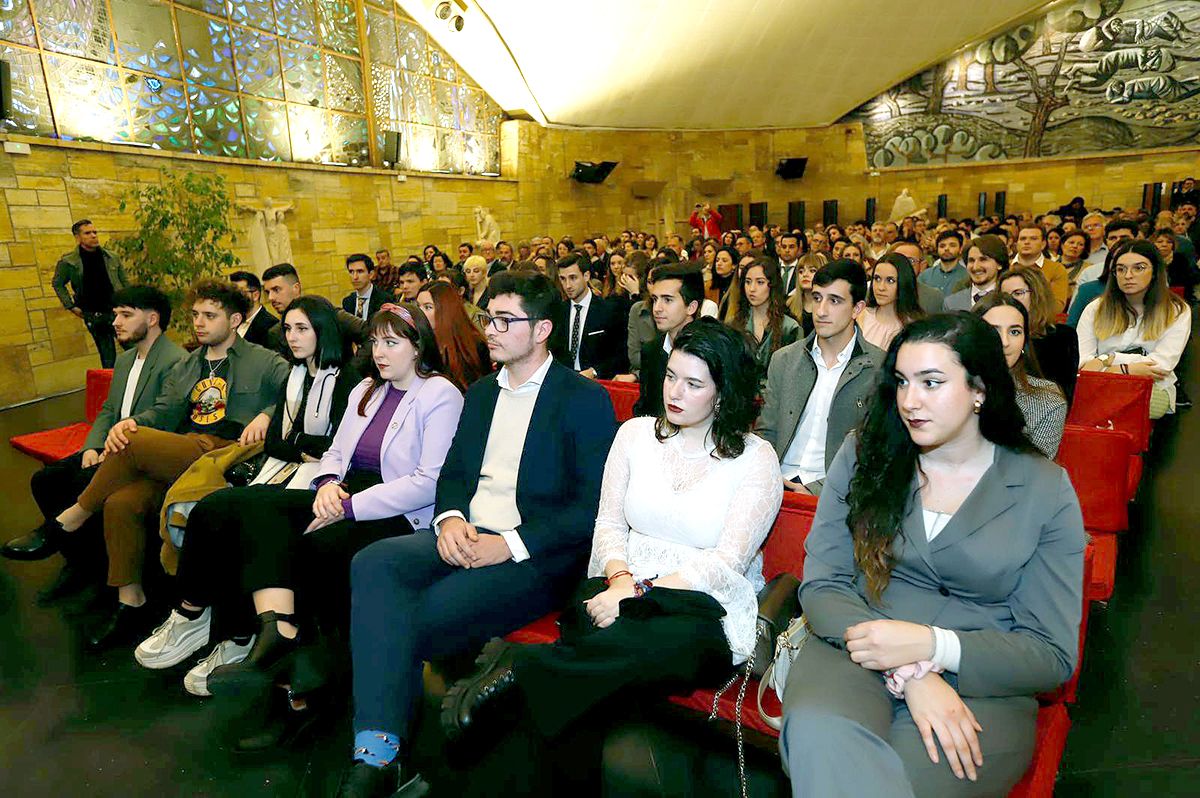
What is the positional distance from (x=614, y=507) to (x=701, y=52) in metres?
15.9

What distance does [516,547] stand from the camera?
2.18 metres

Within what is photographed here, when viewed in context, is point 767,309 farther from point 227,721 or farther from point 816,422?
point 227,721

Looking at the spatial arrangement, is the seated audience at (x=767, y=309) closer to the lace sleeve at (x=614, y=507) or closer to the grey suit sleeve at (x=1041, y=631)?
the lace sleeve at (x=614, y=507)

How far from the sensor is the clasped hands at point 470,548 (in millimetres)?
2146

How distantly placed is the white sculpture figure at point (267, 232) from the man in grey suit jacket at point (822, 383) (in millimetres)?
9137

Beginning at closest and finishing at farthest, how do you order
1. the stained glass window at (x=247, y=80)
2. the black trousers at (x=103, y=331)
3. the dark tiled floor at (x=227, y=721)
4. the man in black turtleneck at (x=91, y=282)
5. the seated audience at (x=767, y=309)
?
the dark tiled floor at (x=227, y=721) < the seated audience at (x=767, y=309) < the man in black turtleneck at (x=91, y=282) < the black trousers at (x=103, y=331) < the stained glass window at (x=247, y=80)

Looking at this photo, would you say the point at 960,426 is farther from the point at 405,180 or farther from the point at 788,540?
the point at 405,180

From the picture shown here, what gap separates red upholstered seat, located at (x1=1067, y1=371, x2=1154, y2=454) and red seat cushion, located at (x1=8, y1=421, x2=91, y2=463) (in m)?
5.10

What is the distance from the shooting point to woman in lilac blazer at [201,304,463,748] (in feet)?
7.59

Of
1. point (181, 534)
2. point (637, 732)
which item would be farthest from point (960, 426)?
point (181, 534)

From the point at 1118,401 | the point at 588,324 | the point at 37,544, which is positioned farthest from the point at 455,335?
the point at 1118,401

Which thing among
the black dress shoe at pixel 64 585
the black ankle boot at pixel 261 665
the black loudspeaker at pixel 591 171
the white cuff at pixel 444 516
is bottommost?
the black dress shoe at pixel 64 585

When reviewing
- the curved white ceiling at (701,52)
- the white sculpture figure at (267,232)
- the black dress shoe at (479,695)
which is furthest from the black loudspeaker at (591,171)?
the black dress shoe at (479,695)

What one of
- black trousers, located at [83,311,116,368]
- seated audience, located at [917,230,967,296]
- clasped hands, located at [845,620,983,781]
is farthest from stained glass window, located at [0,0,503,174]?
clasped hands, located at [845,620,983,781]
